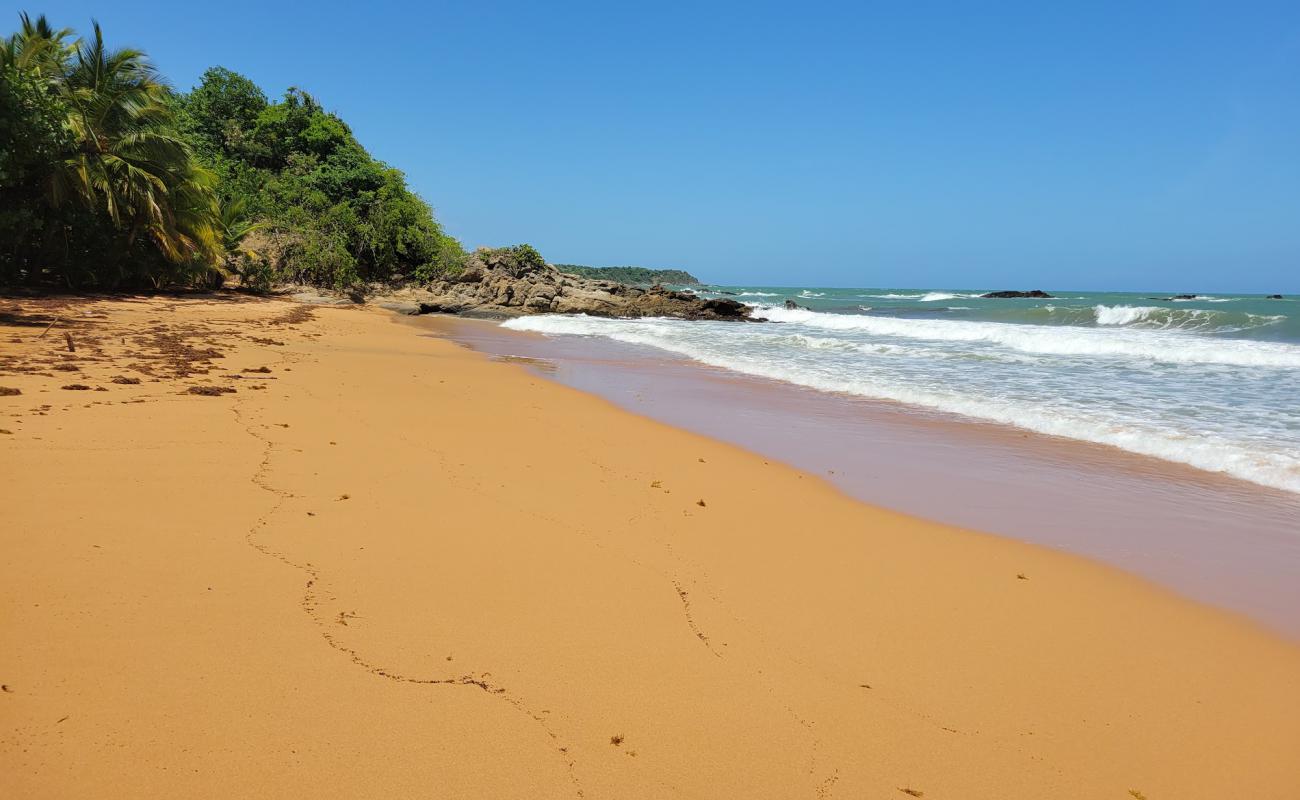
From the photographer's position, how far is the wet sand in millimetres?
4160

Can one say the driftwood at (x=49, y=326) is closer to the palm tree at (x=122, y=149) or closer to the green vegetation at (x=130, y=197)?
the green vegetation at (x=130, y=197)

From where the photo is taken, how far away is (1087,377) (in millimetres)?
12602

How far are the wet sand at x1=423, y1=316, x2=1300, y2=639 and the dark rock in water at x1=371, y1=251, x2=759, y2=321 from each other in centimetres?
2301

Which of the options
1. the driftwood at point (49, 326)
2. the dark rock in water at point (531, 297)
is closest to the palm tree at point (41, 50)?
the driftwood at point (49, 326)

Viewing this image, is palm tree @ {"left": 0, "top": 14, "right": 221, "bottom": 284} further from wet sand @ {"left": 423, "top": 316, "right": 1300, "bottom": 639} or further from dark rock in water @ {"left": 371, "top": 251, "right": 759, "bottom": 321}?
wet sand @ {"left": 423, "top": 316, "right": 1300, "bottom": 639}

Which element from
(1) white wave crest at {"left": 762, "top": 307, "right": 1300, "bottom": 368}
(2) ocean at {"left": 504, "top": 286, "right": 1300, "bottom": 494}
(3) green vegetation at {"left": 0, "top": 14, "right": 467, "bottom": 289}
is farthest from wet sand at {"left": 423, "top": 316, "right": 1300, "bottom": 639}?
(3) green vegetation at {"left": 0, "top": 14, "right": 467, "bottom": 289}

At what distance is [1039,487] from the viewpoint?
→ 574 cm

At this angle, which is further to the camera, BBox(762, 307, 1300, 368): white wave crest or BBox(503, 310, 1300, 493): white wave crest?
BBox(762, 307, 1300, 368): white wave crest

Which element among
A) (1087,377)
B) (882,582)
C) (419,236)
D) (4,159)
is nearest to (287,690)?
(882,582)

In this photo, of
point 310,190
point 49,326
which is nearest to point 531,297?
point 310,190

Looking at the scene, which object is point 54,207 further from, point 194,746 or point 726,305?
point 726,305

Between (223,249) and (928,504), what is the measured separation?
24008mm

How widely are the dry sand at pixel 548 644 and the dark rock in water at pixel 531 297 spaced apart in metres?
26.2

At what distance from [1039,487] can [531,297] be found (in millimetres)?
29867
